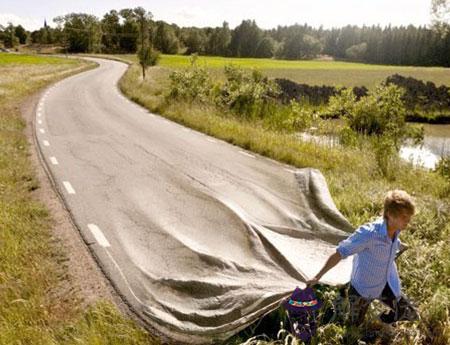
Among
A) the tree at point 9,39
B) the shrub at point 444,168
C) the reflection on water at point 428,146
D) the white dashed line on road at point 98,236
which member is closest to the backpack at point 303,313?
the white dashed line on road at point 98,236

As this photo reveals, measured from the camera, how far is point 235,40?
121 m

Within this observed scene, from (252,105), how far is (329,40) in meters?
149

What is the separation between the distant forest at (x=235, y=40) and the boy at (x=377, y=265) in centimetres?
9518

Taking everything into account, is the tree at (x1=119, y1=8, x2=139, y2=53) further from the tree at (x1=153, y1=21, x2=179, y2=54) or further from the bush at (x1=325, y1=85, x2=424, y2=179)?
the bush at (x1=325, y1=85, x2=424, y2=179)

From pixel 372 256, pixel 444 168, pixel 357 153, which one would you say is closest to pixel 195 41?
pixel 357 153

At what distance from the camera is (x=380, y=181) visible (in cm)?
834

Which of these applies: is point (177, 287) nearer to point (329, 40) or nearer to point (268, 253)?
point (268, 253)

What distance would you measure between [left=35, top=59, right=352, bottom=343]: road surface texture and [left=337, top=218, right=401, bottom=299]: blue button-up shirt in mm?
642

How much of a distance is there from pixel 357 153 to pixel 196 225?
19.5 ft

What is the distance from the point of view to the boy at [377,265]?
3.64 metres

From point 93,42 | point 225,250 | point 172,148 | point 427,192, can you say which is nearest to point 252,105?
point 172,148

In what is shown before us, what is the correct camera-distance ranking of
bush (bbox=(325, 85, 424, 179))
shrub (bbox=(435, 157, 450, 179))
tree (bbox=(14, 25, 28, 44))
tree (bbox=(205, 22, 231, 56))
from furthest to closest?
tree (bbox=(14, 25, 28, 44)) < tree (bbox=(205, 22, 231, 56)) < bush (bbox=(325, 85, 424, 179)) < shrub (bbox=(435, 157, 450, 179))

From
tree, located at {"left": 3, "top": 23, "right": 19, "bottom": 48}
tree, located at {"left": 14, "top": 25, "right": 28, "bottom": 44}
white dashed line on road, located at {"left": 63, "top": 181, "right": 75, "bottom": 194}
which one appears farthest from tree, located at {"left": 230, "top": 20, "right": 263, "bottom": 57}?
white dashed line on road, located at {"left": 63, "top": 181, "right": 75, "bottom": 194}

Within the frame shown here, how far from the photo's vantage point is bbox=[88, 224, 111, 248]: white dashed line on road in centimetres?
604
